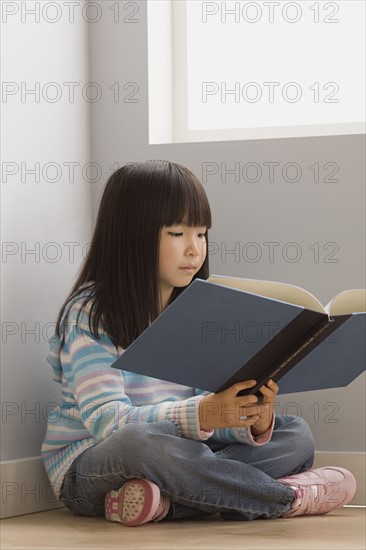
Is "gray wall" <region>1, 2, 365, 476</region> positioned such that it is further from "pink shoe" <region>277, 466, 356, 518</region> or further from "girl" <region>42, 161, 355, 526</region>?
"pink shoe" <region>277, 466, 356, 518</region>

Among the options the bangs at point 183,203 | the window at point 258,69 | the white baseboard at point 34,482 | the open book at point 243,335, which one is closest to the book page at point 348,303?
the open book at point 243,335

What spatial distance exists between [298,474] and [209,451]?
0.23 m

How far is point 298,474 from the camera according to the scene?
1.94 metres

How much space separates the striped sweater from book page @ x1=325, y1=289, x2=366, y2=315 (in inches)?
12.6

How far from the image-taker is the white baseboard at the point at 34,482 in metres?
1.92

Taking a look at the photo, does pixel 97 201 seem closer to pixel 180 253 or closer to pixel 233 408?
pixel 180 253

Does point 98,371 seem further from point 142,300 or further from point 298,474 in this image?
point 298,474

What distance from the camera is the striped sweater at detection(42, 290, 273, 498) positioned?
5.87ft

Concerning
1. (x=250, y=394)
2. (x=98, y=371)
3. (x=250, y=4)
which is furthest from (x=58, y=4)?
(x=250, y=394)

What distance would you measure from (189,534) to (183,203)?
63 cm

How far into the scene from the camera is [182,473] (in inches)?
68.9

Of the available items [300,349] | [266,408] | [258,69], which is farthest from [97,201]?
[300,349]

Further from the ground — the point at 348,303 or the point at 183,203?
the point at 183,203

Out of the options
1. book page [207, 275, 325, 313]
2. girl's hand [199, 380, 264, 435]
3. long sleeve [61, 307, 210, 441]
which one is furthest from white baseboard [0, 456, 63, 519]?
book page [207, 275, 325, 313]
